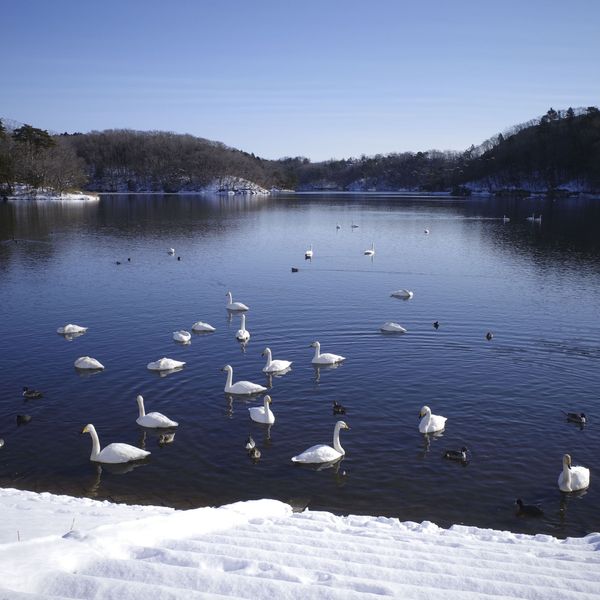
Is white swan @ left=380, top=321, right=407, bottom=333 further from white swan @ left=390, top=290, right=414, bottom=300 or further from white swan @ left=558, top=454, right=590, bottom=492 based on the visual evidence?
white swan @ left=558, top=454, right=590, bottom=492

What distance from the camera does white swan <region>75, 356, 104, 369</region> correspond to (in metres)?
20.9

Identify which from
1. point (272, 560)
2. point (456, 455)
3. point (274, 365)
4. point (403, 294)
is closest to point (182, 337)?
point (274, 365)

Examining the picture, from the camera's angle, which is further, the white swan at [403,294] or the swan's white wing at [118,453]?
the white swan at [403,294]

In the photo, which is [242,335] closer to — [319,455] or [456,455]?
[319,455]

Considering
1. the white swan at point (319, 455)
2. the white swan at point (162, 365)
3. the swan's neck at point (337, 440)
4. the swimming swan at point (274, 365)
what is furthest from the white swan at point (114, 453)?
the swimming swan at point (274, 365)

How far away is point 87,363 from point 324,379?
8274 millimetres

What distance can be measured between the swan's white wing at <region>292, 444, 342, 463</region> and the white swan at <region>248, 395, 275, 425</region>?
2.31 meters

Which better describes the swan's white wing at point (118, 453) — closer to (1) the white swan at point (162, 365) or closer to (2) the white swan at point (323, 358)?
(1) the white swan at point (162, 365)

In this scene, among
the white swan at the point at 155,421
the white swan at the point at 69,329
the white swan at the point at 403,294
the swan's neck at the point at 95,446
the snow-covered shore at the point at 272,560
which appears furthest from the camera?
the white swan at the point at 403,294

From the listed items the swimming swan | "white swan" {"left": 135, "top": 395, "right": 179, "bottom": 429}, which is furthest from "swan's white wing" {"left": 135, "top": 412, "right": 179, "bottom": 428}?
the swimming swan

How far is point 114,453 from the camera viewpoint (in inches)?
577

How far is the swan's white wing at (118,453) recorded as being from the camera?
577 inches

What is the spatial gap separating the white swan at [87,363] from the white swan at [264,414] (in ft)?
23.2

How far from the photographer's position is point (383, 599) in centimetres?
629
